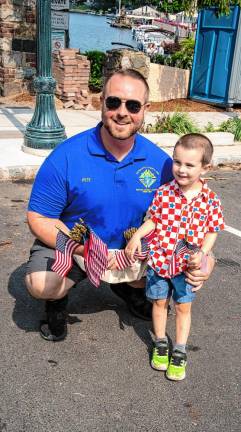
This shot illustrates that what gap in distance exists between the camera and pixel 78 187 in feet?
9.32

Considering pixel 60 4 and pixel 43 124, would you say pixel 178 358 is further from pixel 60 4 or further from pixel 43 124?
pixel 60 4

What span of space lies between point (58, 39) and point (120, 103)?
10.4 metres

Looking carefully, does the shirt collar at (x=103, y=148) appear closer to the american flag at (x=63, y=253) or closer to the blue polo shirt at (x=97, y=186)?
the blue polo shirt at (x=97, y=186)

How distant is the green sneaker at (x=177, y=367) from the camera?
2.77m

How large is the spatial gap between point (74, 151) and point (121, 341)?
118cm

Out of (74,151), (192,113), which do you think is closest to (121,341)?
(74,151)

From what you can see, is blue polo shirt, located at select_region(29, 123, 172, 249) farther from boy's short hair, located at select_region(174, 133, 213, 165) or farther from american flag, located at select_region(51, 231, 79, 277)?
boy's short hair, located at select_region(174, 133, 213, 165)

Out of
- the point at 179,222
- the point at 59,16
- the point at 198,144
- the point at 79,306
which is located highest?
the point at 59,16

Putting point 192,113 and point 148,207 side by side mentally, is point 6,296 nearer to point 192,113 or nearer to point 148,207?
point 148,207

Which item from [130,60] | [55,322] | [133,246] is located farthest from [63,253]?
[130,60]

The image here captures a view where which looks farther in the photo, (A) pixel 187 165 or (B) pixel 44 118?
(B) pixel 44 118

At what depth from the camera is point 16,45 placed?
447 inches

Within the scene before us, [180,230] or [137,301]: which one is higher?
[180,230]

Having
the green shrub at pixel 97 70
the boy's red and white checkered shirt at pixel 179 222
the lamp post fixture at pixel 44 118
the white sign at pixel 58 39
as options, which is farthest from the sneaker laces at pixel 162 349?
the green shrub at pixel 97 70
